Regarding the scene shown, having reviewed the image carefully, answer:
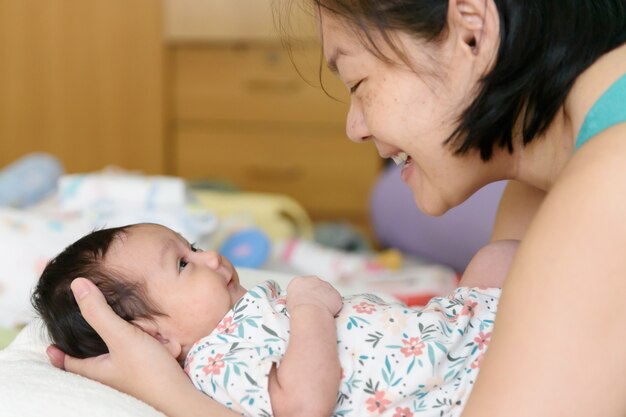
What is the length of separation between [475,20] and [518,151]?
0.19 m

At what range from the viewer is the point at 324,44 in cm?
104

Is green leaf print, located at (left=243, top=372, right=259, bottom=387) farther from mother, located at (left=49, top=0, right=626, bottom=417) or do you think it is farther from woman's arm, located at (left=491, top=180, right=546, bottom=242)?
woman's arm, located at (left=491, top=180, right=546, bottom=242)

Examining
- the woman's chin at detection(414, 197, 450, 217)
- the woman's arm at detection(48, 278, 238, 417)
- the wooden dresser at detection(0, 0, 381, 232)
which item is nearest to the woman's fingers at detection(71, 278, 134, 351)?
the woman's arm at detection(48, 278, 238, 417)

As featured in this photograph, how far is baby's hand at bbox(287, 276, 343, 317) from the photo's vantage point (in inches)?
42.4

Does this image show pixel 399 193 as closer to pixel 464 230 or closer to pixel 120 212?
pixel 464 230

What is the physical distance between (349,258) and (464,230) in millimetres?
314

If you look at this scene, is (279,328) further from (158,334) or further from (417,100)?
(417,100)

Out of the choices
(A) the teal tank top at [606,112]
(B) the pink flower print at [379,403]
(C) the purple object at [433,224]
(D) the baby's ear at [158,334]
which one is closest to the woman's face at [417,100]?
(A) the teal tank top at [606,112]

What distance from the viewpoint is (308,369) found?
97 cm

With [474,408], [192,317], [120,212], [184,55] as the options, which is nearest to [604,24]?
[474,408]

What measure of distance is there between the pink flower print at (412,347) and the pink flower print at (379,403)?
57 millimetres

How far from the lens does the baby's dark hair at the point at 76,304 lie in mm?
1124

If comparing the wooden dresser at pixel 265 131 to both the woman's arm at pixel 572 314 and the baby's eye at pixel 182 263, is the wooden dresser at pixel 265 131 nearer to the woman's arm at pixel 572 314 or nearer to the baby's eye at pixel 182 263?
the baby's eye at pixel 182 263

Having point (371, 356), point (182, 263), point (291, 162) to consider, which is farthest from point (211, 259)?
point (291, 162)
